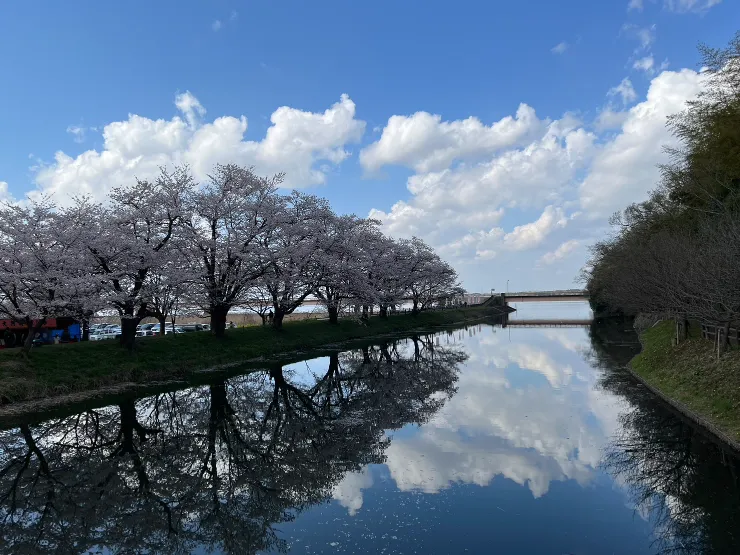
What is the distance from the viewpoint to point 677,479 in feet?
44.0

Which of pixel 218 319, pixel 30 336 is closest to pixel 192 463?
pixel 30 336

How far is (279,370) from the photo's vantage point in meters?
35.6

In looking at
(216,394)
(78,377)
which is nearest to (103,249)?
(78,377)

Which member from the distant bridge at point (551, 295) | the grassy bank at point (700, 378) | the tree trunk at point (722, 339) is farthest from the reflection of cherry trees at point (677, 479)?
the distant bridge at point (551, 295)

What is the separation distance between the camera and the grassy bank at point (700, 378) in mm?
17188

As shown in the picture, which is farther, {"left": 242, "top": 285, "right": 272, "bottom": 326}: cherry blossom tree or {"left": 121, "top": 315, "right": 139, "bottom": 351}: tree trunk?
{"left": 242, "top": 285, "right": 272, "bottom": 326}: cherry blossom tree

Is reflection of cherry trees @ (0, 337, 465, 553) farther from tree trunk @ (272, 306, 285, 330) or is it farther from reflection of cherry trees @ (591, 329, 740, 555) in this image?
tree trunk @ (272, 306, 285, 330)

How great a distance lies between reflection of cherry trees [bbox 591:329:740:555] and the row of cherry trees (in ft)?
88.0

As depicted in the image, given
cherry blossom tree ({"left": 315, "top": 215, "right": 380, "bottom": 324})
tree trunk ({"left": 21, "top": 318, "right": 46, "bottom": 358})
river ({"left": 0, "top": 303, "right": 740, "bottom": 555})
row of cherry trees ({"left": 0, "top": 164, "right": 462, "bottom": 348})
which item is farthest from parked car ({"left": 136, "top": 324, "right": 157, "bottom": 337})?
river ({"left": 0, "top": 303, "right": 740, "bottom": 555})

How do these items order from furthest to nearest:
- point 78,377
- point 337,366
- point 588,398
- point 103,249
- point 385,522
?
point 337,366 < point 103,249 < point 78,377 < point 588,398 < point 385,522

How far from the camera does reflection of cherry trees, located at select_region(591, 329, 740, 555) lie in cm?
1030

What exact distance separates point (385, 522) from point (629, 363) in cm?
2844

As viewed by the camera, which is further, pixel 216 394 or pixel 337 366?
pixel 337 366

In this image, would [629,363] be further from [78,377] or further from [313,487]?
[78,377]
